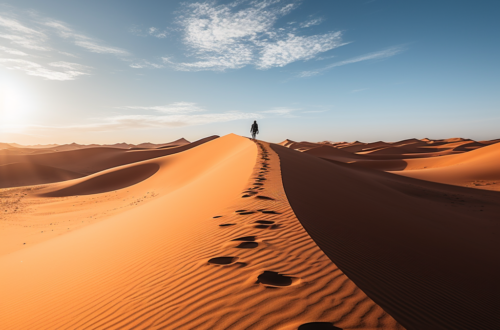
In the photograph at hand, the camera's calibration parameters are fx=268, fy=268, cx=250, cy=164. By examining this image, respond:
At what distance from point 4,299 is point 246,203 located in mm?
4381

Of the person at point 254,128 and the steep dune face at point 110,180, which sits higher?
the person at point 254,128

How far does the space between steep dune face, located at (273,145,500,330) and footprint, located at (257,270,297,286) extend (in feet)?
2.31

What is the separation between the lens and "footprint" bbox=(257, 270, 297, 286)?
269 centimetres

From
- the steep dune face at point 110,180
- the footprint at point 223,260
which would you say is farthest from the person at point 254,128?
the footprint at point 223,260

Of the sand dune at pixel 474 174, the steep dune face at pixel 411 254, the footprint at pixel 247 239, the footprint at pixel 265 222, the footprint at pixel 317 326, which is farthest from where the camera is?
the sand dune at pixel 474 174

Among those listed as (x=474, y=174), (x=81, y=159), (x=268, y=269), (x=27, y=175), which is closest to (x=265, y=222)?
(x=268, y=269)

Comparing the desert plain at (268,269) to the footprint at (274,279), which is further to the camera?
the footprint at (274,279)

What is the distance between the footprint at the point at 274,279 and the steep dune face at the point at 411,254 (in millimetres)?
703

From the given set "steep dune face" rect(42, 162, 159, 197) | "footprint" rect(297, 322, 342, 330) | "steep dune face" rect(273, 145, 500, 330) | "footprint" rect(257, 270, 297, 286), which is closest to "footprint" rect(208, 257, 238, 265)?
"footprint" rect(257, 270, 297, 286)

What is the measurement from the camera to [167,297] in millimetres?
2693

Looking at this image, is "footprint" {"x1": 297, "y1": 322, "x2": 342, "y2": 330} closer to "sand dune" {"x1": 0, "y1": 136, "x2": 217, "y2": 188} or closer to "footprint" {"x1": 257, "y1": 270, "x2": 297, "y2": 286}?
"footprint" {"x1": 257, "y1": 270, "x2": 297, "y2": 286}

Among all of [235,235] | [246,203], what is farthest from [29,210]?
[235,235]

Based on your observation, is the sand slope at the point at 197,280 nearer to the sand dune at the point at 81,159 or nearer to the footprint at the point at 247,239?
the footprint at the point at 247,239

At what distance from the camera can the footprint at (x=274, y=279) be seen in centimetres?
269
